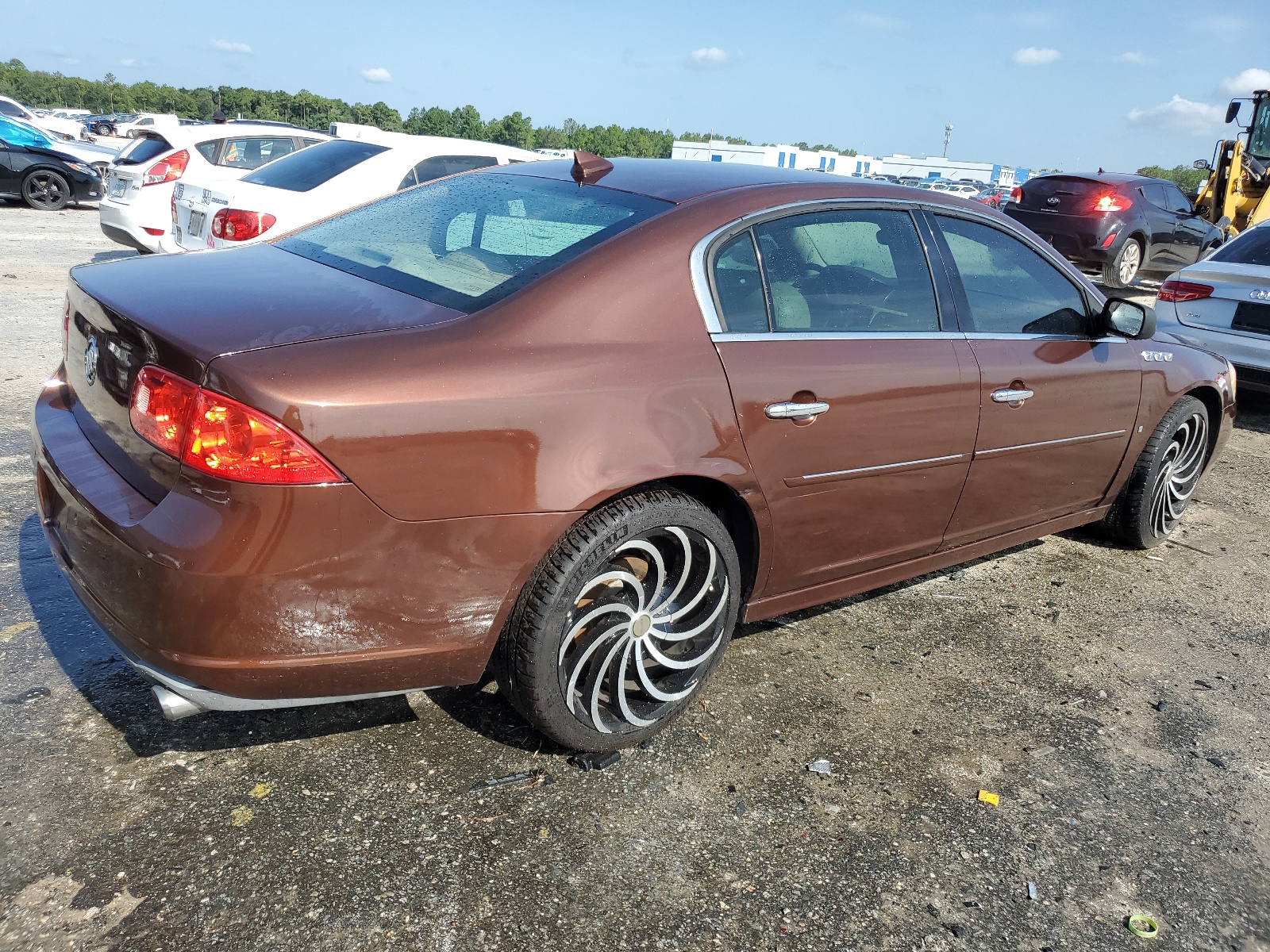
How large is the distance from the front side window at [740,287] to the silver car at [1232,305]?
5.24 m

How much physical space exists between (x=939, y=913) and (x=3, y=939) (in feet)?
6.67

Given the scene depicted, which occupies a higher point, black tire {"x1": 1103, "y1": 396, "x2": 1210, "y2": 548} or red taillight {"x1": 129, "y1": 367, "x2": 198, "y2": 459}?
red taillight {"x1": 129, "y1": 367, "x2": 198, "y2": 459}

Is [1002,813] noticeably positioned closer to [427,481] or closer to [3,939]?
[427,481]

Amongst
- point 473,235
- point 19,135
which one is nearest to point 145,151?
point 19,135

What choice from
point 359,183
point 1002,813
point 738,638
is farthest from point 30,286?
point 1002,813

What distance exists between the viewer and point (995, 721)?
3.20 metres

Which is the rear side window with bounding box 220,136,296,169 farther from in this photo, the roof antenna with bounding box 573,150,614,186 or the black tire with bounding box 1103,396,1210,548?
the black tire with bounding box 1103,396,1210,548

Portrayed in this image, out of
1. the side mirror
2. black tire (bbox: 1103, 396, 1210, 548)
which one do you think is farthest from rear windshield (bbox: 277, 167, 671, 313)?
black tire (bbox: 1103, 396, 1210, 548)

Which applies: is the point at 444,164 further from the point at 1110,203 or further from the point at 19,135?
the point at 19,135

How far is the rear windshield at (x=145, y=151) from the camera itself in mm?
10438

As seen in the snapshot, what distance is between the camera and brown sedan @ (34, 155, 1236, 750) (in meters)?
2.18

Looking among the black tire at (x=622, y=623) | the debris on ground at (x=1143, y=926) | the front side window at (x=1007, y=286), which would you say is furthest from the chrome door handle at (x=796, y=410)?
the debris on ground at (x=1143, y=926)

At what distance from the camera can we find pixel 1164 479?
4.69 meters

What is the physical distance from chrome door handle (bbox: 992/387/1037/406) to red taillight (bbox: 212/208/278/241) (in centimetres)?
549
